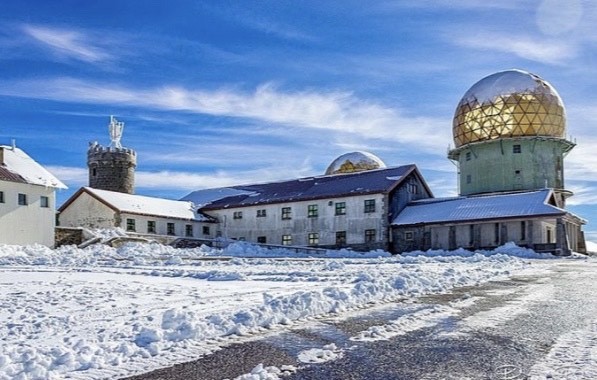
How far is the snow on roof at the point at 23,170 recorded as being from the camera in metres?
32.7

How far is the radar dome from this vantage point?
58.4 m

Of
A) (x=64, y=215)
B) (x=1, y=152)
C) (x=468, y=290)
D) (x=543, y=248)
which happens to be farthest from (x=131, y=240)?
(x=468, y=290)

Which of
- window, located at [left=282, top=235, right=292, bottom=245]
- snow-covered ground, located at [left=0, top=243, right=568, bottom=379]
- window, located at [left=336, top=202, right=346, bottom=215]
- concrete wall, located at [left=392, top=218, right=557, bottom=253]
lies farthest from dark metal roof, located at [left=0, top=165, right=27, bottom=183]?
concrete wall, located at [left=392, top=218, right=557, bottom=253]

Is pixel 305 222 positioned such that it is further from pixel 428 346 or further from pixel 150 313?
pixel 428 346

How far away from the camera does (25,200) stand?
33062 mm

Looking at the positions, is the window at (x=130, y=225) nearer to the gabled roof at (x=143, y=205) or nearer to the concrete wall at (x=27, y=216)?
the gabled roof at (x=143, y=205)

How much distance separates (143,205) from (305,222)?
1276cm

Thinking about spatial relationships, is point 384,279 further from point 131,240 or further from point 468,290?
point 131,240

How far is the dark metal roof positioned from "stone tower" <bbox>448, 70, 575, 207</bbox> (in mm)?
34535

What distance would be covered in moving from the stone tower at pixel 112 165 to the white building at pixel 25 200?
63.3 feet

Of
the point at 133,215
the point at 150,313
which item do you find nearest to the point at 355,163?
the point at 133,215

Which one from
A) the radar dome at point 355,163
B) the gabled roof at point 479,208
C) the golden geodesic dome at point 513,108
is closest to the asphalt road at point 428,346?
the gabled roof at point 479,208

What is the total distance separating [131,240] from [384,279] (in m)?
27.2

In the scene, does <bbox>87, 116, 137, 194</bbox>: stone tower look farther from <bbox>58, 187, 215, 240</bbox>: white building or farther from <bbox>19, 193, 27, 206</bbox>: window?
<bbox>19, 193, 27, 206</bbox>: window
